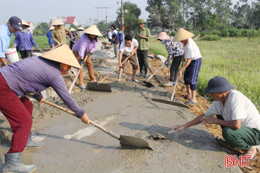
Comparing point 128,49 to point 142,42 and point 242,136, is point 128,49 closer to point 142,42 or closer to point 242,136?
point 142,42

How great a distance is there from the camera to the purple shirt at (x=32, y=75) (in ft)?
6.51

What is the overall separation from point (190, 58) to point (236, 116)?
75.9 inches

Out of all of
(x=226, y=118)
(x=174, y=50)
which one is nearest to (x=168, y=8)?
(x=174, y=50)

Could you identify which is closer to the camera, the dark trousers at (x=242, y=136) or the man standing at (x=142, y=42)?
the dark trousers at (x=242, y=136)

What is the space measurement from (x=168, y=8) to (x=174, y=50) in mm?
47689

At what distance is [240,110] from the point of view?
7.21 feet

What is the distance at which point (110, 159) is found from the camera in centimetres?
237

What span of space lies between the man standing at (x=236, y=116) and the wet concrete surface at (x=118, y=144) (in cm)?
31

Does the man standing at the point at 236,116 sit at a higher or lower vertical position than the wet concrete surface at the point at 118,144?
higher

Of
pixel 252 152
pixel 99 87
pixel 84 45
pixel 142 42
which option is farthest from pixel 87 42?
pixel 252 152

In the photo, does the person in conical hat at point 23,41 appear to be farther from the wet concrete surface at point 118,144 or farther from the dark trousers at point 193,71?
the dark trousers at point 193,71

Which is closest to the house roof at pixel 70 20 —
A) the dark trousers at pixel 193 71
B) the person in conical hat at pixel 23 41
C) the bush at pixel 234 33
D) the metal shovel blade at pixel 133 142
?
the bush at pixel 234 33

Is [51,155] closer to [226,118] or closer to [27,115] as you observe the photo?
[27,115]

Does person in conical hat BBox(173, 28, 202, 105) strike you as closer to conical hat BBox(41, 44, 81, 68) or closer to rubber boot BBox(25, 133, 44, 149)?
conical hat BBox(41, 44, 81, 68)
